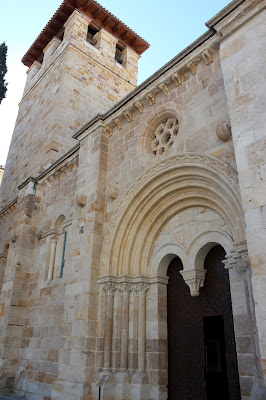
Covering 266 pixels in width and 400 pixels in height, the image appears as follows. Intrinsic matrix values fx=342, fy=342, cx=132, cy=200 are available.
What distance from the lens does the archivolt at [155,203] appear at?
516 centimetres

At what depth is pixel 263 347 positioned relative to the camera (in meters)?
3.30

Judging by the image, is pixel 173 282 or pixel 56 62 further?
pixel 56 62

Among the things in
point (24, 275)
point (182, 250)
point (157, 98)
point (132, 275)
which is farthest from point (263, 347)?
point (24, 275)

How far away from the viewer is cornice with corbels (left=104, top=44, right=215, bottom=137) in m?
5.79

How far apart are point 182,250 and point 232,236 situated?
102cm

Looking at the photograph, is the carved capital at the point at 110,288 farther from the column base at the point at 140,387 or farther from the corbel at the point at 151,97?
the corbel at the point at 151,97

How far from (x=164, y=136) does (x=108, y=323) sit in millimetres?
3504

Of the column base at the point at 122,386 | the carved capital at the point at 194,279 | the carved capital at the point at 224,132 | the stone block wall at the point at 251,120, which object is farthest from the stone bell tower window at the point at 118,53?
the column base at the point at 122,386

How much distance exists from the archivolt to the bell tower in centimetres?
570

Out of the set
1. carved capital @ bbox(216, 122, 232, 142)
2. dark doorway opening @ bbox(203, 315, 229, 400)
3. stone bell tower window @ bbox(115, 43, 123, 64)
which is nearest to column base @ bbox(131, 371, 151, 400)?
dark doorway opening @ bbox(203, 315, 229, 400)

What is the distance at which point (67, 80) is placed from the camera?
1243 cm

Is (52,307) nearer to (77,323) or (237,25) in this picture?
(77,323)

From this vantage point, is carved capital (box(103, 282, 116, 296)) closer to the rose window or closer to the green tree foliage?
the rose window

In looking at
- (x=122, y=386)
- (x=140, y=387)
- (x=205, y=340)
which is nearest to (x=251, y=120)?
(x=205, y=340)
